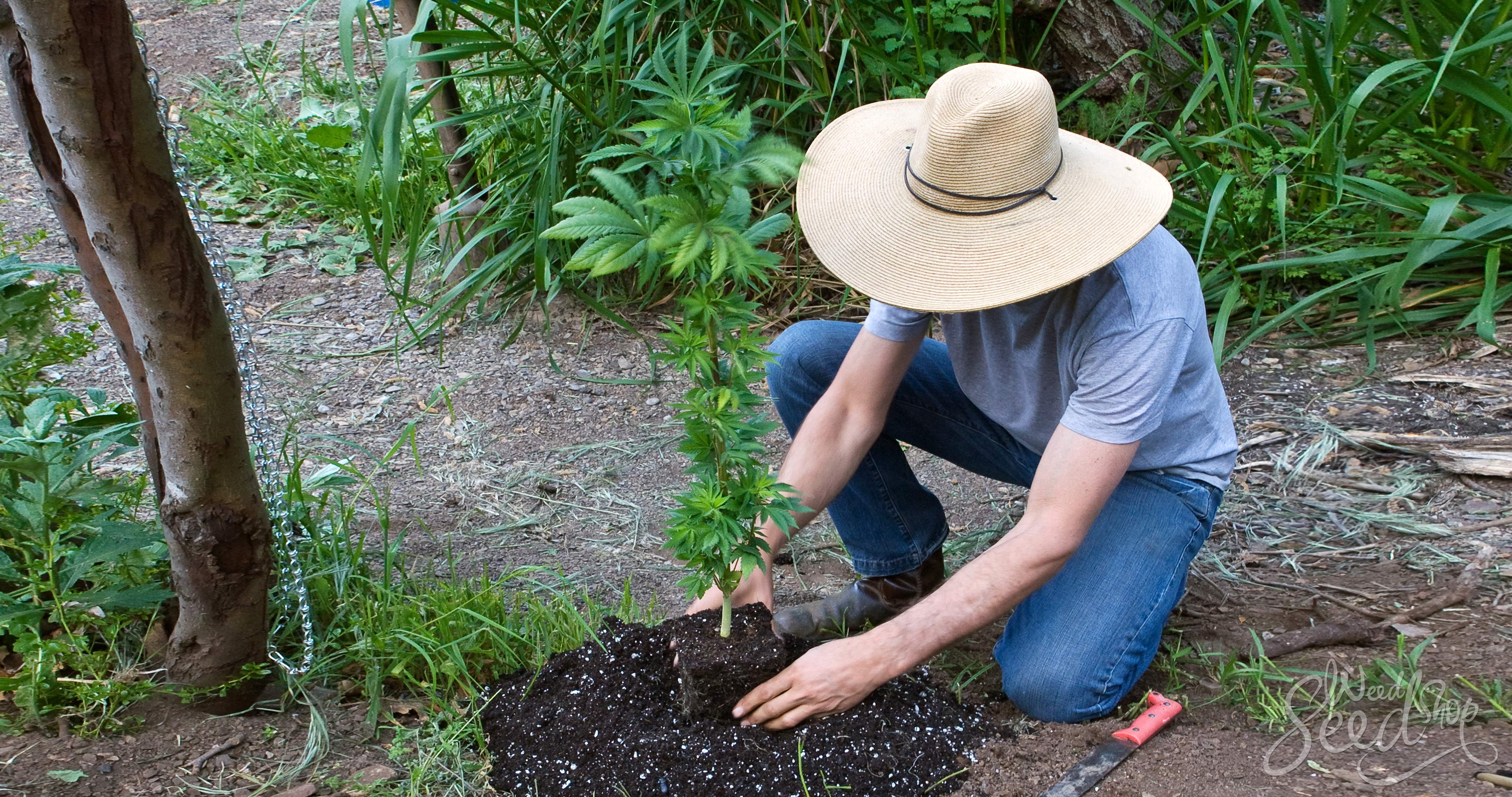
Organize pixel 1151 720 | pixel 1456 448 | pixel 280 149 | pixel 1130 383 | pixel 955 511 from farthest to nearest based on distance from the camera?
pixel 280 149
pixel 955 511
pixel 1456 448
pixel 1151 720
pixel 1130 383

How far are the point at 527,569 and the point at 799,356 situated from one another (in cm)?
74

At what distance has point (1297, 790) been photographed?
1625 mm

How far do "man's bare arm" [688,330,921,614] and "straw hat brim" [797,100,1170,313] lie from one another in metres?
0.35

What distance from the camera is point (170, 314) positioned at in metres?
1.59

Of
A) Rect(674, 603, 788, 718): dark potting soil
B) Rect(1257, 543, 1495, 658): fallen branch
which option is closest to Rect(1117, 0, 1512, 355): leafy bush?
Rect(1257, 543, 1495, 658): fallen branch

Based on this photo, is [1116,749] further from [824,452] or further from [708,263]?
[708,263]

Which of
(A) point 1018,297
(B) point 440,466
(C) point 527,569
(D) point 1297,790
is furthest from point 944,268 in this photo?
(B) point 440,466

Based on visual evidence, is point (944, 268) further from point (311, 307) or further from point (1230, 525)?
point (311, 307)

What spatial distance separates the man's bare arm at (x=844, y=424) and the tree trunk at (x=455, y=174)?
1.59m

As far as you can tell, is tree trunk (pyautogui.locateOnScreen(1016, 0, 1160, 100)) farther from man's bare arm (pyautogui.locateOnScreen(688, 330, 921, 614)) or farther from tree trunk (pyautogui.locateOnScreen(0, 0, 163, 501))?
tree trunk (pyautogui.locateOnScreen(0, 0, 163, 501))

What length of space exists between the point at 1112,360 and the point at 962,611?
0.47 meters

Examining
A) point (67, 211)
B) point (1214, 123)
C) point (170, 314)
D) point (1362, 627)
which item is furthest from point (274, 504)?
point (1214, 123)

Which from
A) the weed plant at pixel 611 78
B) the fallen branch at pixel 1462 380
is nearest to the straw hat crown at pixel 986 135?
the weed plant at pixel 611 78

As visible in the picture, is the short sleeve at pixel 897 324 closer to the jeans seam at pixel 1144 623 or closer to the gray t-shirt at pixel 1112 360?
the gray t-shirt at pixel 1112 360
